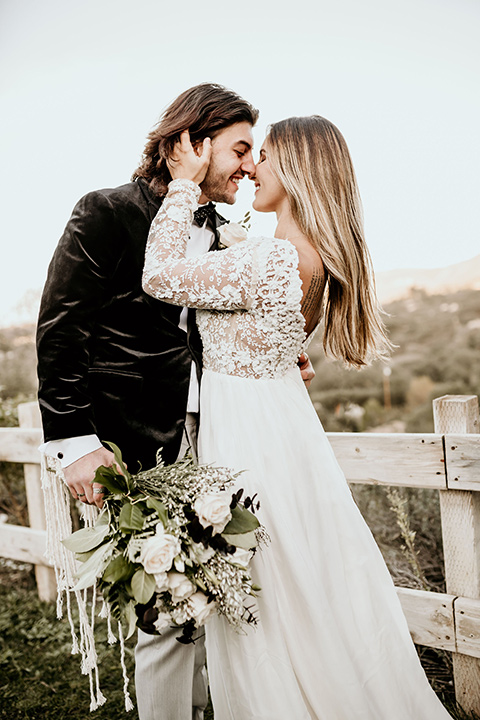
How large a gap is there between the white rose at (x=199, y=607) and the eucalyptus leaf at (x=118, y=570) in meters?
0.17

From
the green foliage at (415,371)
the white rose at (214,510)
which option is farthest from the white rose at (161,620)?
the green foliage at (415,371)

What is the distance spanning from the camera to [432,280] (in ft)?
19.2

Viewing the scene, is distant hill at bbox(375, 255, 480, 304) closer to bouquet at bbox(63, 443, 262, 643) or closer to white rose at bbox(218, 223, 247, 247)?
white rose at bbox(218, 223, 247, 247)

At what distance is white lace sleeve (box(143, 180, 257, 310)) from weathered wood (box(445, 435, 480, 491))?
114cm

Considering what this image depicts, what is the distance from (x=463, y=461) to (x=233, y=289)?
4.18 feet

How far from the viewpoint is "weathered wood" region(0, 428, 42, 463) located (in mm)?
3698

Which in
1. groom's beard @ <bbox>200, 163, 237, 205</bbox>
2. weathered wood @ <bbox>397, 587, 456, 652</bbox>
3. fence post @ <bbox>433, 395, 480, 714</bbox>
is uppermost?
groom's beard @ <bbox>200, 163, 237, 205</bbox>

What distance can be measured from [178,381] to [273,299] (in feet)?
1.51

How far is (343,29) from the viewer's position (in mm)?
5316

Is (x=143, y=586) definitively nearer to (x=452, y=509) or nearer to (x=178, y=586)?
(x=178, y=586)

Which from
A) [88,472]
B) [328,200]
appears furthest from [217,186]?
[88,472]

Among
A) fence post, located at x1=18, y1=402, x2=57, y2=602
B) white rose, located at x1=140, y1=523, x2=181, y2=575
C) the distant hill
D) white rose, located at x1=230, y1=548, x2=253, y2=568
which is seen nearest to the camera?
white rose, located at x1=140, y1=523, x2=181, y2=575

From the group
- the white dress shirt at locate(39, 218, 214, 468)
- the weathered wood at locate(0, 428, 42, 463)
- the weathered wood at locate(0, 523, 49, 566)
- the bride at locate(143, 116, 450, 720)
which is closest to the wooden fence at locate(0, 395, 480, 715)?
the bride at locate(143, 116, 450, 720)

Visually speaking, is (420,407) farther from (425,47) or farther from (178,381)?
(178,381)
